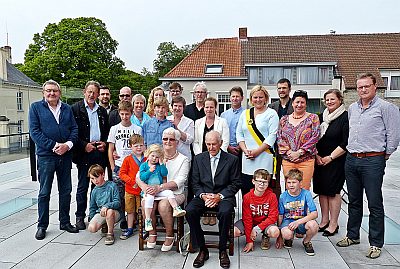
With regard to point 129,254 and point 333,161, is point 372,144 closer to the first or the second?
point 333,161

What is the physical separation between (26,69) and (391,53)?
28.0 m

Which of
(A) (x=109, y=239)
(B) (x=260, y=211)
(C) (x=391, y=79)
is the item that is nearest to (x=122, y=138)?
(A) (x=109, y=239)

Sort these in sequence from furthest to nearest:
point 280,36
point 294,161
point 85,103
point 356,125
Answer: point 280,36 < point 85,103 < point 294,161 < point 356,125

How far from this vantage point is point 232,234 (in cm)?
336

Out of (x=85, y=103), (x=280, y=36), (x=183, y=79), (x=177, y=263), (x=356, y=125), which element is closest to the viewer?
(x=177, y=263)

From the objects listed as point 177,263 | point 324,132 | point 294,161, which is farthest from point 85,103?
point 324,132

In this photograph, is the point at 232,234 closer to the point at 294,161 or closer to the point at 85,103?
the point at 294,161

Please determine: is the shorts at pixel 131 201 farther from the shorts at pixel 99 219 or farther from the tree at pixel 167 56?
the tree at pixel 167 56

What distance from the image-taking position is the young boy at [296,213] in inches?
137

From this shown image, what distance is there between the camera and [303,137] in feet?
12.2

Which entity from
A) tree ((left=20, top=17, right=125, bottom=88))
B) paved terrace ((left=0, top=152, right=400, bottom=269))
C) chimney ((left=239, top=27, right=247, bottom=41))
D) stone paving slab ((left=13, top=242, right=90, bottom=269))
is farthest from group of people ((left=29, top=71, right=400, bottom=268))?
tree ((left=20, top=17, right=125, bottom=88))

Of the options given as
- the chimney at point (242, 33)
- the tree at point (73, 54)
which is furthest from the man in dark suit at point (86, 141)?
the tree at point (73, 54)

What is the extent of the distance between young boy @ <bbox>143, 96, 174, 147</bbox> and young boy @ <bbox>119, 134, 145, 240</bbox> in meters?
0.19

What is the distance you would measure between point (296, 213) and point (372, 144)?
1.03m
